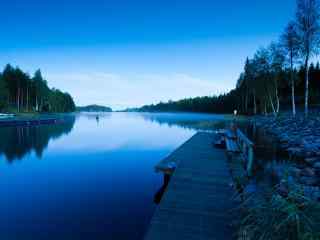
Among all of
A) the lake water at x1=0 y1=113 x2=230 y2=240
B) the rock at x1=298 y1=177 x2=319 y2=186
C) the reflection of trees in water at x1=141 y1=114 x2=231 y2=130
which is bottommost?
the lake water at x1=0 y1=113 x2=230 y2=240

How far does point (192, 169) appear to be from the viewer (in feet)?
22.0

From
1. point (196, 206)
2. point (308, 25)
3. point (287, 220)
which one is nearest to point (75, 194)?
point (196, 206)

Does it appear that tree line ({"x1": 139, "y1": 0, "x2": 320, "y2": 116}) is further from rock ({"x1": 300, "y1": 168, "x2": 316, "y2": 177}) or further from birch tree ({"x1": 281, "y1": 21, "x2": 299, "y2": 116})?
rock ({"x1": 300, "y1": 168, "x2": 316, "y2": 177})

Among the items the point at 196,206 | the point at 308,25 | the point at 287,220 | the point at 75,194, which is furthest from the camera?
the point at 308,25

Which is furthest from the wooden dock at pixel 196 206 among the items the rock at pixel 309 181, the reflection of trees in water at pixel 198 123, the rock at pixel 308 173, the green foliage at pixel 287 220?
the reflection of trees in water at pixel 198 123

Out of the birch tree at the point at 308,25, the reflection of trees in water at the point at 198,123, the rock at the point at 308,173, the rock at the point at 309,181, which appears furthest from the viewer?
the reflection of trees in water at the point at 198,123

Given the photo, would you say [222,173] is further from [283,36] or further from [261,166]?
[283,36]

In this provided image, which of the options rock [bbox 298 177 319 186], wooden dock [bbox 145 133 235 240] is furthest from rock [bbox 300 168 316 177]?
wooden dock [bbox 145 133 235 240]

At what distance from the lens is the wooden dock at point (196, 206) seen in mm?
3291

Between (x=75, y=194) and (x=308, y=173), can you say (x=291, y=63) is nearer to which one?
(x=308, y=173)

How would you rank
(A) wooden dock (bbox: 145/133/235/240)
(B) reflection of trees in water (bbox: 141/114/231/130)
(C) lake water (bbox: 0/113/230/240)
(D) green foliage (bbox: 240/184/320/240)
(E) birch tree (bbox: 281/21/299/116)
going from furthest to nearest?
(B) reflection of trees in water (bbox: 141/114/231/130), (E) birch tree (bbox: 281/21/299/116), (C) lake water (bbox: 0/113/230/240), (A) wooden dock (bbox: 145/133/235/240), (D) green foliage (bbox: 240/184/320/240)

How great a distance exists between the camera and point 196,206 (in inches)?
163

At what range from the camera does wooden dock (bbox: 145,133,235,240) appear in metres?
3.29

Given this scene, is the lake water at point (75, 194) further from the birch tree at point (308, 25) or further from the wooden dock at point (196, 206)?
the birch tree at point (308, 25)
